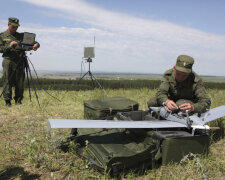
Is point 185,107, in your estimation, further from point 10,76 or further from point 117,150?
point 10,76

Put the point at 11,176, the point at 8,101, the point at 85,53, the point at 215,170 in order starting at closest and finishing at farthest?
1. the point at 11,176
2. the point at 215,170
3. the point at 8,101
4. the point at 85,53

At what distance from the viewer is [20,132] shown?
3.99 m

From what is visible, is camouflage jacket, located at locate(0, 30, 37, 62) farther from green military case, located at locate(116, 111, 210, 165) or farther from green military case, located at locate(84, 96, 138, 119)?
green military case, located at locate(116, 111, 210, 165)

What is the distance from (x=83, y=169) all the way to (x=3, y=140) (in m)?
1.77

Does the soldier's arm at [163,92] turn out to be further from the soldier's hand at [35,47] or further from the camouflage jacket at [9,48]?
the camouflage jacket at [9,48]

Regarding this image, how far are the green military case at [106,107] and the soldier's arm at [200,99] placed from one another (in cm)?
147

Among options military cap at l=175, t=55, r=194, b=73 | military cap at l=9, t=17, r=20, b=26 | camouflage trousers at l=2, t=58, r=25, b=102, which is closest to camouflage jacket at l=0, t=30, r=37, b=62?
camouflage trousers at l=2, t=58, r=25, b=102

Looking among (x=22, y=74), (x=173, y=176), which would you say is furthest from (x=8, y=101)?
(x=173, y=176)

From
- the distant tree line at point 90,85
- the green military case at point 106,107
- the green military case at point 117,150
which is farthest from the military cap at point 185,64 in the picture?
the distant tree line at point 90,85

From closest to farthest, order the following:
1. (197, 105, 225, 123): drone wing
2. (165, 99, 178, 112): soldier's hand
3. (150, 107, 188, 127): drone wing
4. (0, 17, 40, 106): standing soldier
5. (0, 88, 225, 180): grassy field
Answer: (0, 88, 225, 180): grassy field
(150, 107, 188, 127): drone wing
(165, 99, 178, 112): soldier's hand
(197, 105, 225, 123): drone wing
(0, 17, 40, 106): standing soldier

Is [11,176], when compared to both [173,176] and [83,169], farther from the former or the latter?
[173,176]

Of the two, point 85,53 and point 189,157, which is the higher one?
point 85,53

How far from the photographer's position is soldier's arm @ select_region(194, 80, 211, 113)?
3.48 metres

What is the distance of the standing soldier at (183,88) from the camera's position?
11.6 ft
